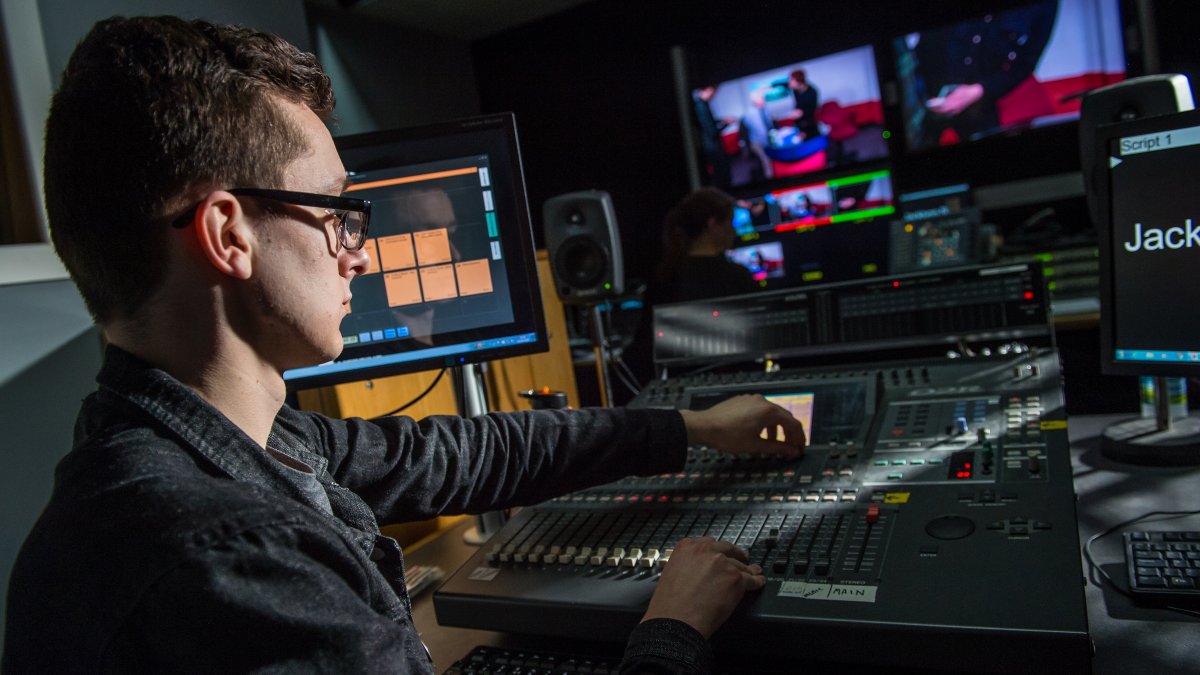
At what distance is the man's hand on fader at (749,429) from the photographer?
1.16 meters

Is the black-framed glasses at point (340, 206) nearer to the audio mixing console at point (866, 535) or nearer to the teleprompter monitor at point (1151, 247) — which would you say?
the audio mixing console at point (866, 535)

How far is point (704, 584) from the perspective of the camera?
811mm

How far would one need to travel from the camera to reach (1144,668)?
752 millimetres

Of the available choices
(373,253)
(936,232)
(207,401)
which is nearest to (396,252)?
(373,253)

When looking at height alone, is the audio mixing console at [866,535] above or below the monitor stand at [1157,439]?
above

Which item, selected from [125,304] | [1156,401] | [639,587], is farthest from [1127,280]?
[125,304]

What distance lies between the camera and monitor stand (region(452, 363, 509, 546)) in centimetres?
144

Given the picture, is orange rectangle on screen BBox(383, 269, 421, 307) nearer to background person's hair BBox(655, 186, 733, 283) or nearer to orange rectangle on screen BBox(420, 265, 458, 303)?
orange rectangle on screen BBox(420, 265, 458, 303)

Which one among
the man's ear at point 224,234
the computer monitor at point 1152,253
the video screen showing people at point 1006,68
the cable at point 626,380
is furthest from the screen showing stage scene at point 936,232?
the man's ear at point 224,234

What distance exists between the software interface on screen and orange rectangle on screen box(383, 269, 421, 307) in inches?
42.7

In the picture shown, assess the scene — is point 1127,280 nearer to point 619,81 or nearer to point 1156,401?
point 1156,401

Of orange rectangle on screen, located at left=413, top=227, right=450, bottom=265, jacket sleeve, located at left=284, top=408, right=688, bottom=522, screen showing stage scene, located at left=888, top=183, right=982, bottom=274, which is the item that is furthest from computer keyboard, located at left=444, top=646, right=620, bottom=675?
screen showing stage scene, located at left=888, top=183, right=982, bottom=274

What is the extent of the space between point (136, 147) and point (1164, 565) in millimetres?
1094

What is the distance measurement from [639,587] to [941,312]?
83 centimetres
